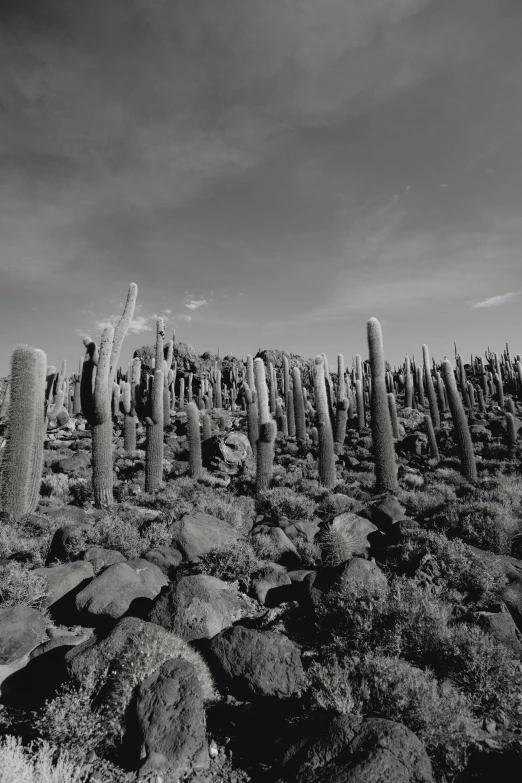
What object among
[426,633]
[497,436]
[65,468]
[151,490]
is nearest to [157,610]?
[426,633]

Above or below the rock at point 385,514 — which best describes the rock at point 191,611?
below

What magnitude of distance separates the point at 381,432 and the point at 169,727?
1322cm

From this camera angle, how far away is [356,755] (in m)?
3.38

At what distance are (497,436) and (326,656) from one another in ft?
77.6

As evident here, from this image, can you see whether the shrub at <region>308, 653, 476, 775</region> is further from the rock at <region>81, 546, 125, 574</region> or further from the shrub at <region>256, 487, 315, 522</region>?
the shrub at <region>256, 487, 315, 522</region>

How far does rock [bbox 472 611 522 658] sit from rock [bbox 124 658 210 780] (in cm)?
372

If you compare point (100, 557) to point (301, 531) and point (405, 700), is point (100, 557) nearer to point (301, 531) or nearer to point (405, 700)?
point (301, 531)

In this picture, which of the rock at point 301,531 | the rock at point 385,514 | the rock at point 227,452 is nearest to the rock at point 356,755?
the rock at point 301,531

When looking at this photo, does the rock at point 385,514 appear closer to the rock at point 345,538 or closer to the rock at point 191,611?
the rock at point 345,538

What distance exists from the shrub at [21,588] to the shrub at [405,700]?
4100mm

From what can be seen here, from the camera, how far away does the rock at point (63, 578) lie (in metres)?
6.44

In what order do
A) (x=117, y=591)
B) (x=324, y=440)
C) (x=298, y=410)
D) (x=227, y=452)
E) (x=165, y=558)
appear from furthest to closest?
(x=298, y=410), (x=227, y=452), (x=324, y=440), (x=165, y=558), (x=117, y=591)

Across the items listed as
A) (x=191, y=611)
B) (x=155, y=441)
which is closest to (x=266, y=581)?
(x=191, y=611)

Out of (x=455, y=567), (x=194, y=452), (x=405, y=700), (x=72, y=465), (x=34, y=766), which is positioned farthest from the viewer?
(x=194, y=452)
